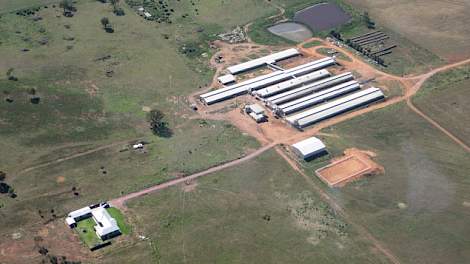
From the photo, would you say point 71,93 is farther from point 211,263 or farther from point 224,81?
point 211,263

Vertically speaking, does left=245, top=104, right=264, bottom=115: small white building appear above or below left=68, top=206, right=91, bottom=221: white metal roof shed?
above

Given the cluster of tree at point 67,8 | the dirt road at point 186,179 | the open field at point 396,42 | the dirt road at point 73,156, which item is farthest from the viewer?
the cluster of tree at point 67,8

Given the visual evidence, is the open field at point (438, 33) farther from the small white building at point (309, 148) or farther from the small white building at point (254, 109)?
the small white building at point (309, 148)

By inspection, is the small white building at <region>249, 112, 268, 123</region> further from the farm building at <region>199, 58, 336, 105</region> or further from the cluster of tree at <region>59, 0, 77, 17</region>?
the cluster of tree at <region>59, 0, 77, 17</region>

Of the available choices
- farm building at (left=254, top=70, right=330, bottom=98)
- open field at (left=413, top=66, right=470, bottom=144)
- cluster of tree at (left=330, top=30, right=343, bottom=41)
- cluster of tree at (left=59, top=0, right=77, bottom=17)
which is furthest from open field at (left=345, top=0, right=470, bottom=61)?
cluster of tree at (left=59, top=0, right=77, bottom=17)

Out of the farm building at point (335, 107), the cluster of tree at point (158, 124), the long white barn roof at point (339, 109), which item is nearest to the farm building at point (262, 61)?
the farm building at point (335, 107)
